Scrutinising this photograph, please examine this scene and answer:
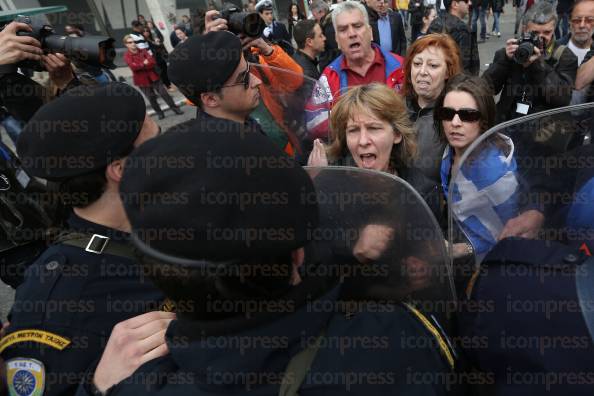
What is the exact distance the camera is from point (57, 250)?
3.84ft

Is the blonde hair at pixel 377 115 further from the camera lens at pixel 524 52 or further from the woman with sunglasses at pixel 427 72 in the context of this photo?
the camera lens at pixel 524 52

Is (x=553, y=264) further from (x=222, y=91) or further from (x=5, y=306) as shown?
(x=5, y=306)

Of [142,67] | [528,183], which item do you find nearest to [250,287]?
[528,183]

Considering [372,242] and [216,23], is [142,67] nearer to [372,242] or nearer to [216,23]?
[216,23]

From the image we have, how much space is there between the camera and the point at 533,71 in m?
2.49

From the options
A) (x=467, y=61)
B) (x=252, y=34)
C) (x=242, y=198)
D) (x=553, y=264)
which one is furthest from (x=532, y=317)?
(x=467, y=61)

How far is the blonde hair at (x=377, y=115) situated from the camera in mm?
1839

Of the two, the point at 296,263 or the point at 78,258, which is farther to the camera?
the point at 78,258

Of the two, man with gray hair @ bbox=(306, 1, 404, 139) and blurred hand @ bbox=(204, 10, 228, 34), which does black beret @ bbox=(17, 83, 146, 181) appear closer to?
blurred hand @ bbox=(204, 10, 228, 34)

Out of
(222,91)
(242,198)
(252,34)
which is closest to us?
(242,198)

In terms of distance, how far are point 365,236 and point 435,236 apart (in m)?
0.14

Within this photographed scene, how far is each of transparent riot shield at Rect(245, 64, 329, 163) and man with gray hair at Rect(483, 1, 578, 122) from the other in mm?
1127

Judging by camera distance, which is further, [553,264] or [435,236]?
[435,236]

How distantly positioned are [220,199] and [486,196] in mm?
555
